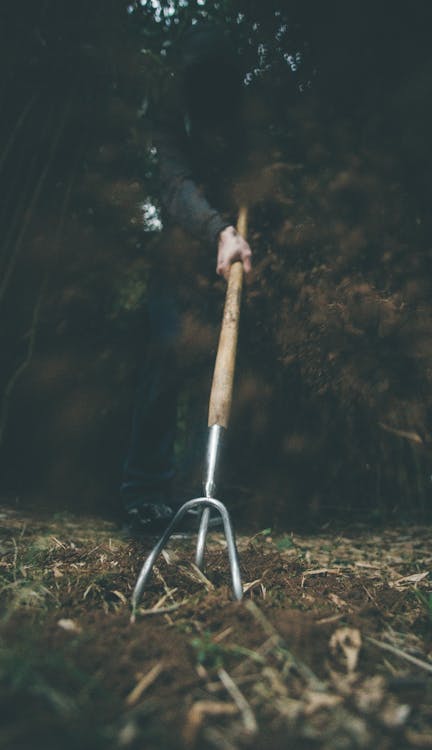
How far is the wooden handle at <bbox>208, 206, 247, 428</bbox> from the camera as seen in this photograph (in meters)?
1.48

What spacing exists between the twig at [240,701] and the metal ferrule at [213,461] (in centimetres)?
64

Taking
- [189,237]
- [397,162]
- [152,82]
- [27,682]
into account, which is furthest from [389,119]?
[27,682]

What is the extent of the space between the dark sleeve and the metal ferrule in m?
0.79

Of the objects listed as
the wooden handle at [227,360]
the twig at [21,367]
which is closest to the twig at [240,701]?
the wooden handle at [227,360]

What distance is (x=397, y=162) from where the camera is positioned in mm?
2021

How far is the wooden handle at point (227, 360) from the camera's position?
4.87 feet

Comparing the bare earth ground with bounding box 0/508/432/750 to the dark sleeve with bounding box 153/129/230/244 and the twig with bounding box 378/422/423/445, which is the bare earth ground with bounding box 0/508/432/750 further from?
the dark sleeve with bounding box 153/129/230/244

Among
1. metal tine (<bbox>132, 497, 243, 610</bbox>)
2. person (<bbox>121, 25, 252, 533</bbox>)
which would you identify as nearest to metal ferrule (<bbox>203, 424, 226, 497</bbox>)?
metal tine (<bbox>132, 497, 243, 610</bbox>)

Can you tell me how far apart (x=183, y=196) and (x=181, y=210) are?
0.05m

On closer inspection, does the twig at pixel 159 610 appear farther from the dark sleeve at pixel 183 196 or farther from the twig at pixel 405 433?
the twig at pixel 405 433

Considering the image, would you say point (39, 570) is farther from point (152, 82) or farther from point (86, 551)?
point (152, 82)

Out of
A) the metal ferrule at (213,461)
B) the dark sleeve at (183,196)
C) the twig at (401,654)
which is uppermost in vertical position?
the dark sleeve at (183,196)

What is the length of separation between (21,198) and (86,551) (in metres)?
1.55

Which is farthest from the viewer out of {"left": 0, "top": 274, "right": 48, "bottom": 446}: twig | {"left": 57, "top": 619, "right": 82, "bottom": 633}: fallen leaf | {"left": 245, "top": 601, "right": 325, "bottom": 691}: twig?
{"left": 0, "top": 274, "right": 48, "bottom": 446}: twig
